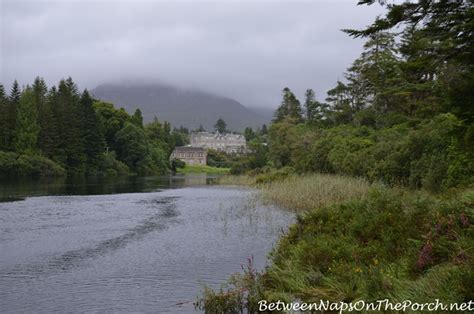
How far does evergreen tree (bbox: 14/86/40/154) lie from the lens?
7350 cm

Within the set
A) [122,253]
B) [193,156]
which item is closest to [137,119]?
[193,156]

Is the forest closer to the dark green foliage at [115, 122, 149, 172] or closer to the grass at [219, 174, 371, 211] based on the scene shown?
the dark green foliage at [115, 122, 149, 172]

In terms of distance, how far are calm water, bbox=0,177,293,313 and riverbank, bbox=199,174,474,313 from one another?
1.69 m

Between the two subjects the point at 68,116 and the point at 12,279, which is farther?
the point at 68,116

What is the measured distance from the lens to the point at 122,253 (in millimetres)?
16500

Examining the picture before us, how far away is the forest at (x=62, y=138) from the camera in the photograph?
72.1 meters

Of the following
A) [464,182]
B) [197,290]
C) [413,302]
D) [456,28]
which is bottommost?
[197,290]

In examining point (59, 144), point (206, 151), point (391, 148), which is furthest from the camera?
point (206, 151)

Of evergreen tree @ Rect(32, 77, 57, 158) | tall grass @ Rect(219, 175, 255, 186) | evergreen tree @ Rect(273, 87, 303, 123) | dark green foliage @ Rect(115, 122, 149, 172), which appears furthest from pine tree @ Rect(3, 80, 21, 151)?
evergreen tree @ Rect(273, 87, 303, 123)

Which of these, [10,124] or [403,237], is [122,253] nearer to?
[403,237]

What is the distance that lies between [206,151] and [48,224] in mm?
145744

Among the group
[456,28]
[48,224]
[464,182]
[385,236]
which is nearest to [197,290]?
[385,236]

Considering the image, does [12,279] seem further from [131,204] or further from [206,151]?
[206,151]

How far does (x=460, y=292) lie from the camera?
6.61 metres
